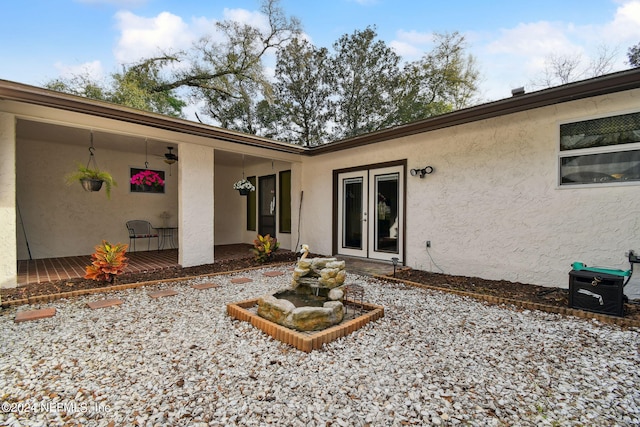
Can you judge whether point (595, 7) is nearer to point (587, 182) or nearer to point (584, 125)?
point (584, 125)

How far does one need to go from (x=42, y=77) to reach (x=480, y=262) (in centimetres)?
1608

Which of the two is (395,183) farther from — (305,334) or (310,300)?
(305,334)

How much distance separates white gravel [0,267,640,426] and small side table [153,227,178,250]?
4823mm

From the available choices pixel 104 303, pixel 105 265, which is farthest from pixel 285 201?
pixel 104 303

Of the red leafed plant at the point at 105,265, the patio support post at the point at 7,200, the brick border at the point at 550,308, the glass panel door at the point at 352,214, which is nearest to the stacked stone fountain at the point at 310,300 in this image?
the brick border at the point at 550,308

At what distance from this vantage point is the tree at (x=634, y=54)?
996cm

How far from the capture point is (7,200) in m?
4.05

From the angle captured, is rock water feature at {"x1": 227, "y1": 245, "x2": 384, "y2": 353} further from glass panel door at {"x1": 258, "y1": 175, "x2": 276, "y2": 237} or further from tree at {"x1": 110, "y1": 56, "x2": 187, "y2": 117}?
tree at {"x1": 110, "y1": 56, "x2": 187, "y2": 117}

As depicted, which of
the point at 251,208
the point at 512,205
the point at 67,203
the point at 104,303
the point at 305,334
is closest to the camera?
the point at 305,334

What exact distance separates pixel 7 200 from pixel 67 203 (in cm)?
310

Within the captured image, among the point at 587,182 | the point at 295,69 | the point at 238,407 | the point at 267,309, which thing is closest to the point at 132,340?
the point at 267,309

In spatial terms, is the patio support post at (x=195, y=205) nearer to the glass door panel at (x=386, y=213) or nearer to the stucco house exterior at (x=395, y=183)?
the stucco house exterior at (x=395, y=183)

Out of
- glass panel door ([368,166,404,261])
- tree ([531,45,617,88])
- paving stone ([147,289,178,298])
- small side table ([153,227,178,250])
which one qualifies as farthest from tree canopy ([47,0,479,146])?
paving stone ([147,289,178,298])

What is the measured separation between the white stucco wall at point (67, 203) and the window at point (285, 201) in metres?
3.51
